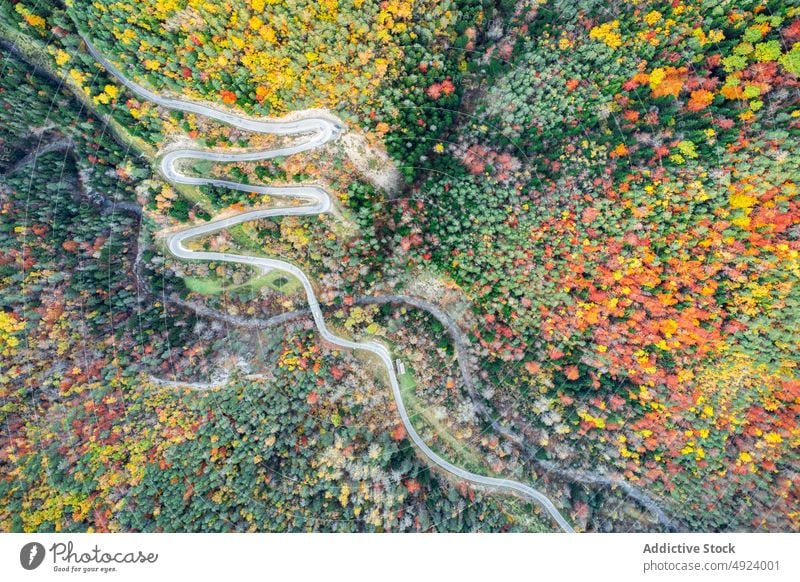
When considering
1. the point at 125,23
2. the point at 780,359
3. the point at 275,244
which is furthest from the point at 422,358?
the point at 125,23

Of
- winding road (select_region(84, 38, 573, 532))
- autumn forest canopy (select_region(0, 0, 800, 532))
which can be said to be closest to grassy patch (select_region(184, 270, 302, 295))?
autumn forest canopy (select_region(0, 0, 800, 532))

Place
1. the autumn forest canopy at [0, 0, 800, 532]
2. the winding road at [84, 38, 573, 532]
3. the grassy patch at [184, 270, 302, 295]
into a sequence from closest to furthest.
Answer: the autumn forest canopy at [0, 0, 800, 532] < the winding road at [84, 38, 573, 532] < the grassy patch at [184, 270, 302, 295]

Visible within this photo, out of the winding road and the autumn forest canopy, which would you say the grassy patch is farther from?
the winding road

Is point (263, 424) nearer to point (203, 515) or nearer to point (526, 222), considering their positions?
point (203, 515)

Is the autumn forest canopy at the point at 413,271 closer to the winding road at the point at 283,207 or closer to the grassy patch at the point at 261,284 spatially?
the grassy patch at the point at 261,284

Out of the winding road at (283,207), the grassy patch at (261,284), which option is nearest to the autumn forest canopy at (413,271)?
the grassy patch at (261,284)

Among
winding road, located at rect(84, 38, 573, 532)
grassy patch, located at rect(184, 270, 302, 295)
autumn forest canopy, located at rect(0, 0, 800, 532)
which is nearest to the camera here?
autumn forest canopy, located at rect(0, 0, 800, 532)
